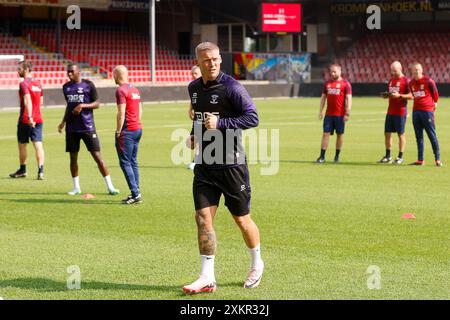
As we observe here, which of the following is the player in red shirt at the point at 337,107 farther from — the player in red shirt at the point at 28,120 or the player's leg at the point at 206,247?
the player's leg at the point at 206,247

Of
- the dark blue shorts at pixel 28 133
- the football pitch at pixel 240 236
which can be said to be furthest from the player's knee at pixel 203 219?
the dark blue shorts at pixel 28 133

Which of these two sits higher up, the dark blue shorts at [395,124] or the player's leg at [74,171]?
the dark blue shorts at [395,124]

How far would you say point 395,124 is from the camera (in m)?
20.3

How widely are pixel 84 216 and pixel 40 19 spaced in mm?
43502

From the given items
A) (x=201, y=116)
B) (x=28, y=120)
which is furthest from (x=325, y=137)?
(x=201, y=116)

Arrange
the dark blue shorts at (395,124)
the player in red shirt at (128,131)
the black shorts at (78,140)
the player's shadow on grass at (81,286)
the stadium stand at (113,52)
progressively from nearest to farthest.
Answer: the player's shadow on grass at (81,286)
the player in red shirt at (128,131)
the black shorts at (78,140)
the dark blue shorts at (395,124)
the stadium stand at (113,52)

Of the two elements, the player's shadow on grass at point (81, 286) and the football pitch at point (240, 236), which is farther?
the football pitch at point (240, 236)

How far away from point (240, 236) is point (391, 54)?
49.9m

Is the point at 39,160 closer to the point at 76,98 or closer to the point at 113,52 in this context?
the point at 76,98

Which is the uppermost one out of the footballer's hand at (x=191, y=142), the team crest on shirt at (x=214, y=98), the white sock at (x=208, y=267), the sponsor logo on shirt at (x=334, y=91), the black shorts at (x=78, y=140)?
the team crest on shirt at (x=214, y=98)

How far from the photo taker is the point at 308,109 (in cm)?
3997

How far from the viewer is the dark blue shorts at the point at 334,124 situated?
20172 mm

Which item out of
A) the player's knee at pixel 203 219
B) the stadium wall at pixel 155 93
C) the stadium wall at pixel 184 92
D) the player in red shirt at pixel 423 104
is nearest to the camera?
the player's knee at pixel 203 219

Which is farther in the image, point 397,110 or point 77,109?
point 397,110
